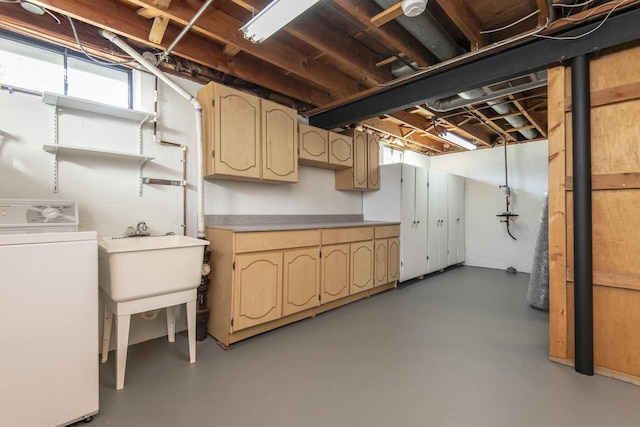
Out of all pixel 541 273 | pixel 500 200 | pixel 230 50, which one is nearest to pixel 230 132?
pixel 230 50

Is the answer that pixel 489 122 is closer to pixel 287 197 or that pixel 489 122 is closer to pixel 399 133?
pixel 399 133

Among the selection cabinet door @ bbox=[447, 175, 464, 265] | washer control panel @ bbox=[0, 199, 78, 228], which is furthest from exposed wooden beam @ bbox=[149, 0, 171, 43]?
cabinet door @ bbox=[447, 175, 464, 265]

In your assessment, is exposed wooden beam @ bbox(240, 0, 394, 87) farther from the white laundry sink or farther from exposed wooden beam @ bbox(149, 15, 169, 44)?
the white laundry sink

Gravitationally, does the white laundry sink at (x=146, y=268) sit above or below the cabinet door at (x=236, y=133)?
below

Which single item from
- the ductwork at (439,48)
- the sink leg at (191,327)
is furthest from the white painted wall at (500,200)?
the sink leg at (191,327)

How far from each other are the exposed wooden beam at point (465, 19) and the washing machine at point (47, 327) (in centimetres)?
252

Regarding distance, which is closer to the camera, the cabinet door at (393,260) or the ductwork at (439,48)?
the ductwork at (439,48)

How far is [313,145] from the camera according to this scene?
10.8ft

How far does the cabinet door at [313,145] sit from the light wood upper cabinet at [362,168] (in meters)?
0.54

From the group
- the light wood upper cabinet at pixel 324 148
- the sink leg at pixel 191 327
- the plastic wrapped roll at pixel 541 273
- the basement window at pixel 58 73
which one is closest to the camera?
the basement window at pixel 58 73

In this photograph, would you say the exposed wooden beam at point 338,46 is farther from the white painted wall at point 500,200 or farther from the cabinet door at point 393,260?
the white painted wall at point 500,200

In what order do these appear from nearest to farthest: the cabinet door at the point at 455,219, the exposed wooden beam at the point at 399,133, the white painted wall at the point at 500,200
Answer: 1. the exposed wooden beam at the point at 399,133
2. the white painted wall at the point at 500,200
3. the cabinet door at the point at 455,219

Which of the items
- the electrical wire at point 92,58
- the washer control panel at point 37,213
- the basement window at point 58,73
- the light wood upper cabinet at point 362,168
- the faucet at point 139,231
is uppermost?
the electrical wire at point 92,58

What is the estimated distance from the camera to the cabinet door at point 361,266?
3.31 meters
